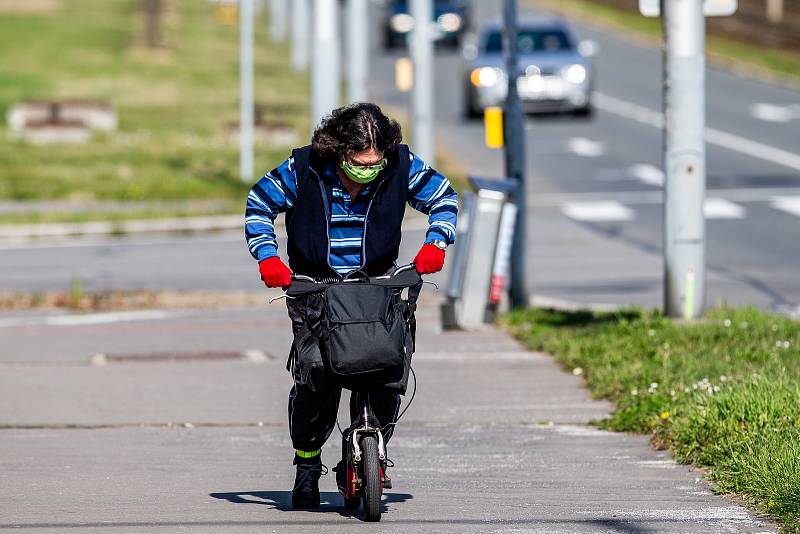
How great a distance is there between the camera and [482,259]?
15.0 meters

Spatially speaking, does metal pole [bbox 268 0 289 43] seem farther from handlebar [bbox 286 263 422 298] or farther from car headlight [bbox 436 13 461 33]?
handlebar [bbox 286 263 422 298]

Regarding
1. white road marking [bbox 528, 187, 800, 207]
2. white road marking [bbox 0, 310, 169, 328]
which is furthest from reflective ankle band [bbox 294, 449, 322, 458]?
white road marking [bbox 528, 187, 800, 207]

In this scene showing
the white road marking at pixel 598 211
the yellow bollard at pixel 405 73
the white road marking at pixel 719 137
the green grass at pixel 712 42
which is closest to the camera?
the white road marking at pixel 598 211

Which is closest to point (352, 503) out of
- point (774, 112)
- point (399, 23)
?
Answer: point (774, 112)

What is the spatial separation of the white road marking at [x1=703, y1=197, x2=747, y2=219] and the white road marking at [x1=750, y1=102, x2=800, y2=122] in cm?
1272

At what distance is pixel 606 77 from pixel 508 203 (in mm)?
32252

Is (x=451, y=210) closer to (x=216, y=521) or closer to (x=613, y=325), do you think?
(x=216, y=521)

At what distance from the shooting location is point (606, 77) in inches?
1864

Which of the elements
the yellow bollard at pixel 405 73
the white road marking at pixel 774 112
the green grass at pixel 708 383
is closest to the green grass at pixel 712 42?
the white road marking at pixel 774 112

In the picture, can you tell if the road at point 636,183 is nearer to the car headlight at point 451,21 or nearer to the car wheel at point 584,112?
the car wheel at point 584,112

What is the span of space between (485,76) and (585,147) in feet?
10.6

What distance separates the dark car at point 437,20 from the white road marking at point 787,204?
2779 centimetres

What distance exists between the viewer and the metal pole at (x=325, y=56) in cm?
2606

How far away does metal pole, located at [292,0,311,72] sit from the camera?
162 feet
